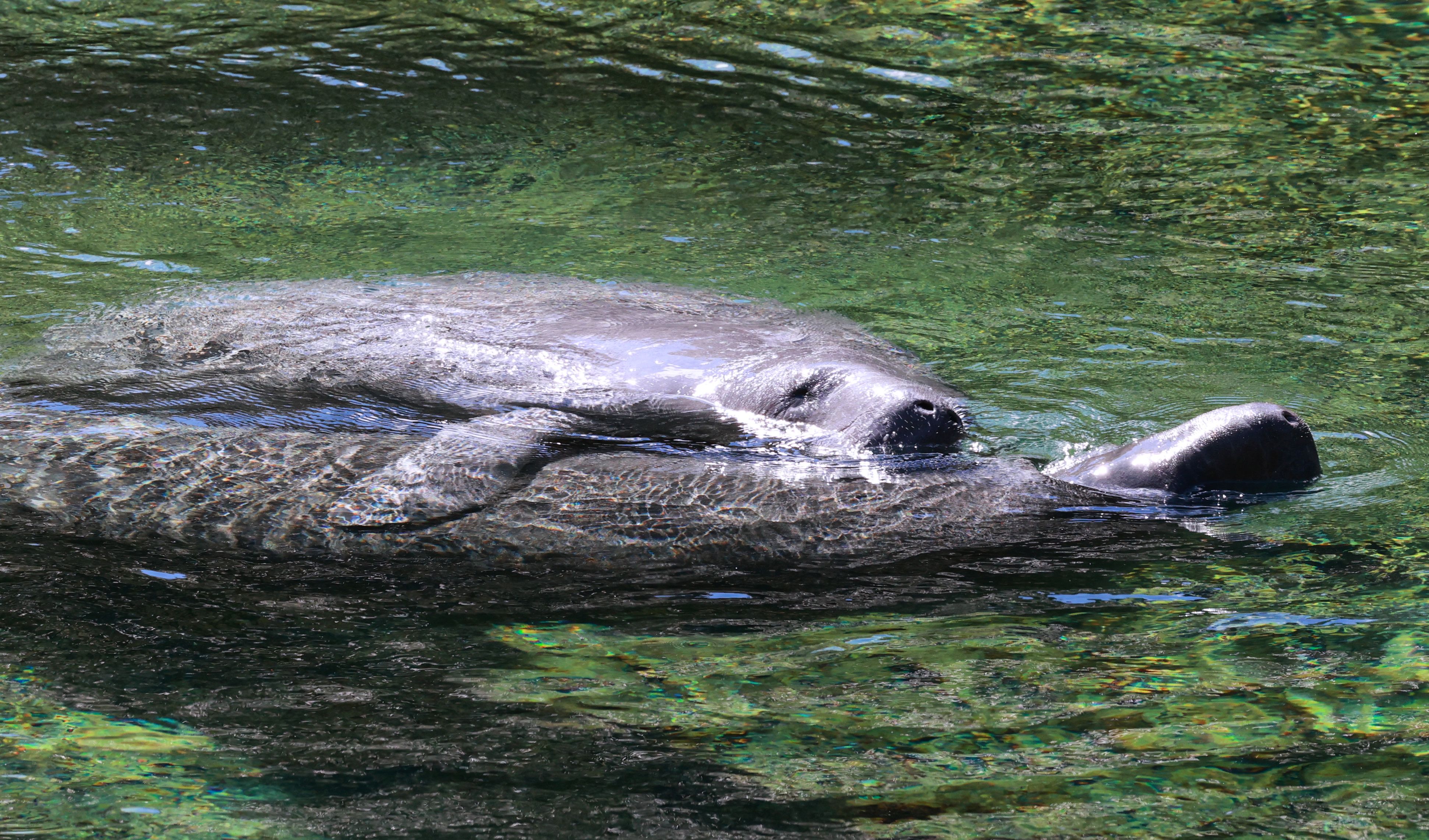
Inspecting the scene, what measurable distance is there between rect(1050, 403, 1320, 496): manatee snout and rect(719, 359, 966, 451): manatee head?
645 mm

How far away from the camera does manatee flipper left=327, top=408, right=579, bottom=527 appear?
4.23 m

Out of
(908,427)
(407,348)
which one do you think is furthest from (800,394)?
(407,348)

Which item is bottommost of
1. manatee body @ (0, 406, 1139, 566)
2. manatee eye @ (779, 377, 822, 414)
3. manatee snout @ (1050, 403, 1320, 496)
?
manatee body @ (0, 406, 1139, 566)

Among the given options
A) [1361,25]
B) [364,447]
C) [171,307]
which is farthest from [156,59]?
[1361,25]

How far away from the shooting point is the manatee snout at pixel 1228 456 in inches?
160

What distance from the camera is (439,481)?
14.2 feet

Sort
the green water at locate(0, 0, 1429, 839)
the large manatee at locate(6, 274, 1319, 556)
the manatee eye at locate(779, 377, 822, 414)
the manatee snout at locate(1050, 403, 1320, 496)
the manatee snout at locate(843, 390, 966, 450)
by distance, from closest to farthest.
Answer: the green water at locate(0, 0, 1429, 839)
the manatee snout at locate(1050, 403, 1320, 496)
the large manatee at locate(6, 274, 1319, 556)
the manatee snout at locate(843, 390, 966, 450)
the manatee eye at locate(779, 377, 822, 414)

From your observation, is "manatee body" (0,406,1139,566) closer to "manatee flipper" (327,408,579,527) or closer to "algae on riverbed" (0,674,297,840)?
"manatee flipper" (327,408,579,527)

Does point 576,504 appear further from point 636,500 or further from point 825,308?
point 825,308

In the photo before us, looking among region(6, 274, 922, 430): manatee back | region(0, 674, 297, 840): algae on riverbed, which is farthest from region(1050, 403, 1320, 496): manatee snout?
region(0, 674, 297, 840): algae on riverbed

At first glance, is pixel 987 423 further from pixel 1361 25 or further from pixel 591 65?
pixel 1361 25

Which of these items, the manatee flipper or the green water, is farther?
the manatee flipper

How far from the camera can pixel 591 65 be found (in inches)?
470

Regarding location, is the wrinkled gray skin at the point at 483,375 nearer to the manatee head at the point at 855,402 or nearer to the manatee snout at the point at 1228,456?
the manatee head at the point at 855,402
